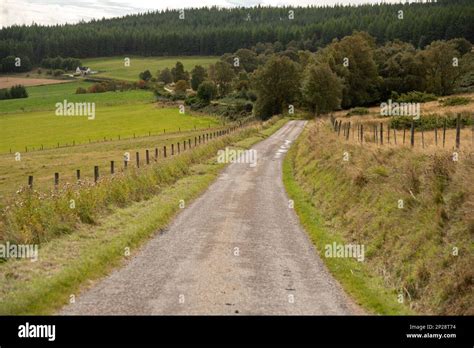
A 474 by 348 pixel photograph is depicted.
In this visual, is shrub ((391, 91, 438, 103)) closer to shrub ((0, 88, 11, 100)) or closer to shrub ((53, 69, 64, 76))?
shrub ((0, 88, 11, 100))

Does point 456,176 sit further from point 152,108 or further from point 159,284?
point 152,108

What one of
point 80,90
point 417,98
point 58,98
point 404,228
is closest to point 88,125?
point 58,98

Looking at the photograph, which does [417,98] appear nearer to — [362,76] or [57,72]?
[362,76]

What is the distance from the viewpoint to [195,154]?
36438 millimetres

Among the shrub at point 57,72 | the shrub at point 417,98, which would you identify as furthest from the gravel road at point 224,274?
the shrub at point 57,72

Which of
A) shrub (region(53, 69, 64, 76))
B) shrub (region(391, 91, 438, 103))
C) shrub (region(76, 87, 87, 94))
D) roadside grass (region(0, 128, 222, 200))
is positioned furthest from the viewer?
shrub (region(53, 69, 64, 76))

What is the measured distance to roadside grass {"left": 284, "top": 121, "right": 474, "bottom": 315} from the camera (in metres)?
10.4

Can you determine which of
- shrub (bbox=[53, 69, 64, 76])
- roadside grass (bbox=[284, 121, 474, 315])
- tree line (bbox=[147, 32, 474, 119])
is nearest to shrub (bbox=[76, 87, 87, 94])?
shrub (bbox=[53, 69, 64, 76])

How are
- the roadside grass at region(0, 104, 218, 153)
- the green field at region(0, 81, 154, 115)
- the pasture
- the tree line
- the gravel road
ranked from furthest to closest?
the pasture < the green field at region(0, 81, 154, 115) < the tree line < the roadside grass at region(0, 104, 218, 153) < the gravel road

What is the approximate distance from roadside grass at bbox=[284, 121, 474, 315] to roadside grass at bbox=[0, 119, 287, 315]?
5431mm

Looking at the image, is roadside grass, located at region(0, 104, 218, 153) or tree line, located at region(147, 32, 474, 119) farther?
tree line, located at region(147, 32, 474, 119)

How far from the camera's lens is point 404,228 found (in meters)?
13.5

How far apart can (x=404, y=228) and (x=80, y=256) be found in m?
8.36
